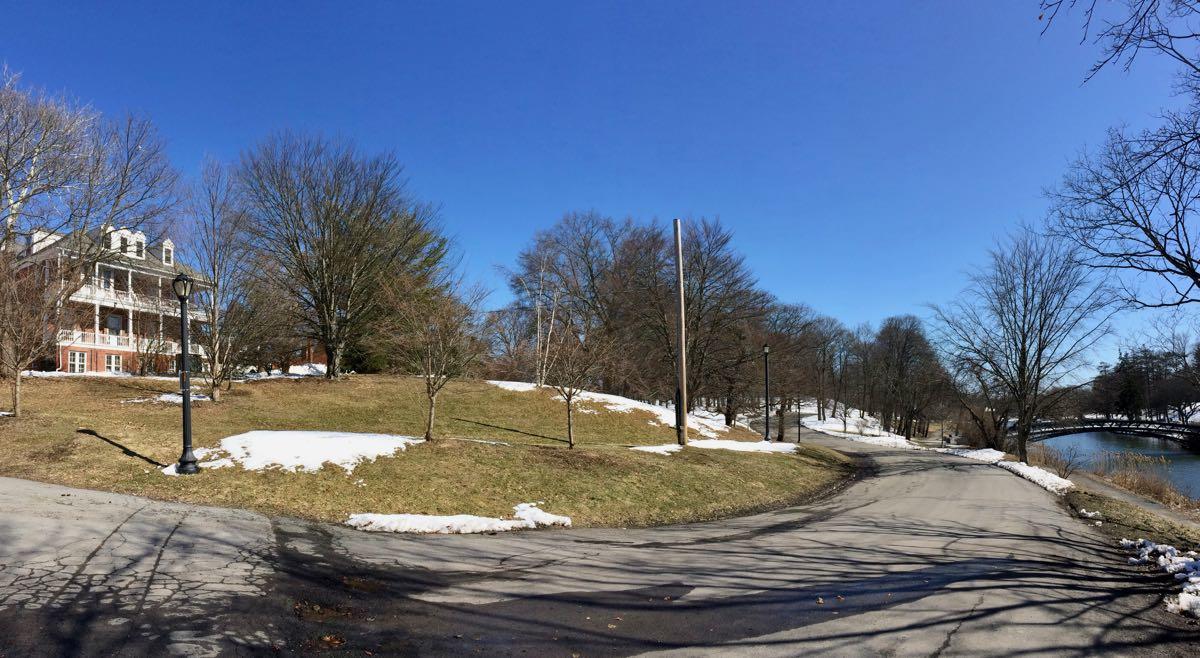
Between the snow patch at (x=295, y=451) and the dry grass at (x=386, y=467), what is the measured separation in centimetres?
32

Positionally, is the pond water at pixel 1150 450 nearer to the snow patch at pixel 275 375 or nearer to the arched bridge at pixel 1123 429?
the arched bridge at pixel 1123 429

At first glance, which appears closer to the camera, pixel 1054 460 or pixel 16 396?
pixel 16 396

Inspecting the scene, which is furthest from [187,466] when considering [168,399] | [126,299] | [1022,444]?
[1022,444]

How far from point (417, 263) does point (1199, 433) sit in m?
52.7

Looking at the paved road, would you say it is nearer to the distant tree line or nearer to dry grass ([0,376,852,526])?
dry grass ([0,376,852,526])

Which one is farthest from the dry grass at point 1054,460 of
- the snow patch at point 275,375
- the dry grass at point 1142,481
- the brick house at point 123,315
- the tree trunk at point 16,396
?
the brick house at point 123,315

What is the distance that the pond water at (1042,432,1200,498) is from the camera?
27.0 m

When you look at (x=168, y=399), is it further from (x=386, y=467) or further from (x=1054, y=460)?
(x=1054, y=460)

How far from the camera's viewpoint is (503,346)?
143 feet

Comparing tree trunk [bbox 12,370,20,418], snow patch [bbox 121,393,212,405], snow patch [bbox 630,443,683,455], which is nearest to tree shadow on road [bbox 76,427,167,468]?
tree trunk [bbox 12,370,20,418]

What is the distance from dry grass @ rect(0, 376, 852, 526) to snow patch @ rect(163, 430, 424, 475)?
0.32 metres

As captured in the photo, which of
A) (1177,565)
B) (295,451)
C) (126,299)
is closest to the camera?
(1177,565)

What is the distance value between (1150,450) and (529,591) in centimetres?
6334

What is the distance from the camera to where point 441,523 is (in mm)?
9234
